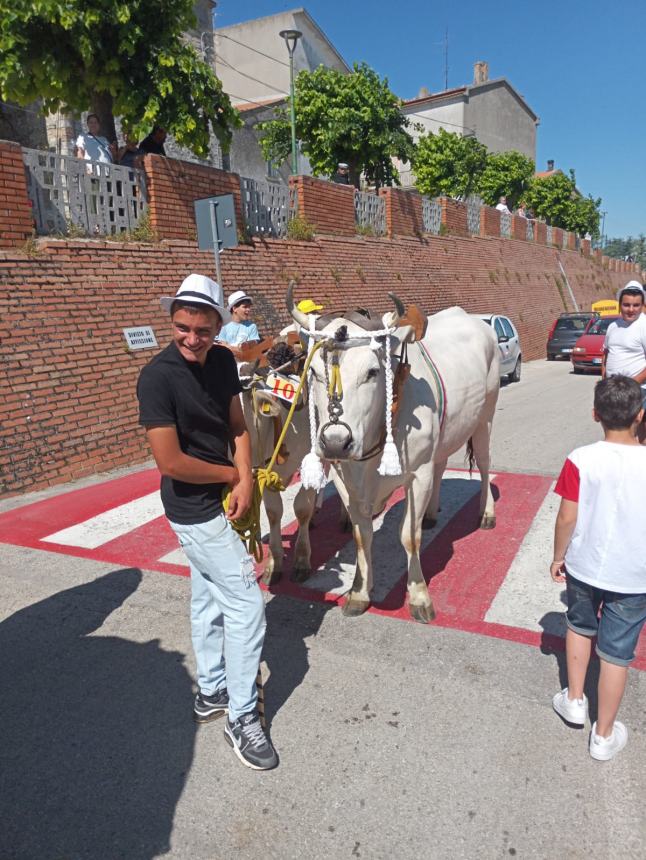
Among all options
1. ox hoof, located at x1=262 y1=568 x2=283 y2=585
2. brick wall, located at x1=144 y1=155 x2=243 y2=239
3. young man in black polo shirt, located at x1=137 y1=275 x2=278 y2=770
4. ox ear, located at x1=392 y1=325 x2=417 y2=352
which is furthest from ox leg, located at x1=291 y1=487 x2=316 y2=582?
brick wall, located at x1=144 y1=155 x2=243 y2=239

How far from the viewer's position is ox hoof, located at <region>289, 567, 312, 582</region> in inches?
181

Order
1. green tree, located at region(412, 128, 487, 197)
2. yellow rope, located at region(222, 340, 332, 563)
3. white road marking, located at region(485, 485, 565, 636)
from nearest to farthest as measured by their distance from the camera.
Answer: yellow rope, located at region(222, 340, 332, 563) → white road marking, located at region(485, 485, 565, 636) → green tree, located at region(412, 128, 487, 197)

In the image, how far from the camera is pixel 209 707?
3062mm

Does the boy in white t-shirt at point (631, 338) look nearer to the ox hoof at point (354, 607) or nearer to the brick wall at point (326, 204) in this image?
the ox hoof at point (354, 607)

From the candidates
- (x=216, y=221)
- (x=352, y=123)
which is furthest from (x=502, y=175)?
(x=216, y=221)

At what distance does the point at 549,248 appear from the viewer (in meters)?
29.0

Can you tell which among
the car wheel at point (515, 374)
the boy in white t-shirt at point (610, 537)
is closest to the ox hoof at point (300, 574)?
the boy in white t-shirt at point (610, 537)

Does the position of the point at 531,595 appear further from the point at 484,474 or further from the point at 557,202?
the point at 557,202

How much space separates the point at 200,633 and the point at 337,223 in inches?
493

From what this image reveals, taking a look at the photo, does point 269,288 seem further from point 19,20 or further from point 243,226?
point 19,20

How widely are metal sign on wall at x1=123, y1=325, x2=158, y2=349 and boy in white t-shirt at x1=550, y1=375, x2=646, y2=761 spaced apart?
6.78 metres

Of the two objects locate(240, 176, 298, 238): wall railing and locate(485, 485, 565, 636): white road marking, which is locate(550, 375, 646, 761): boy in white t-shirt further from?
locate(240, 176, 298, 238): wall railing

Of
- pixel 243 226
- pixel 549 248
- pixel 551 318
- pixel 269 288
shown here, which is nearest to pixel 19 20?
pixel 243 226

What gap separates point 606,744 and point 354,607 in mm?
1742
